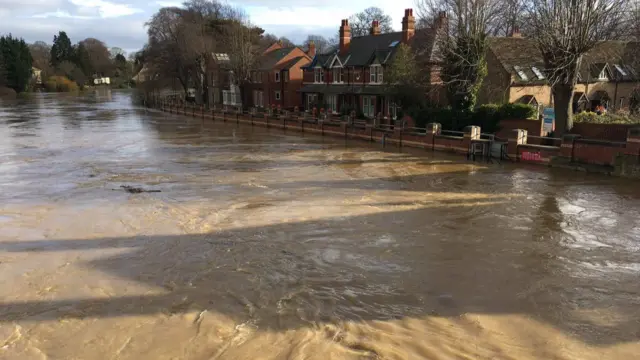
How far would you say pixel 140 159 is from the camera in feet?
86.3

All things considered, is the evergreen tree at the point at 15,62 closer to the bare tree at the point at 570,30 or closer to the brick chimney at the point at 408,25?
the brick chimney at the point at 408,25

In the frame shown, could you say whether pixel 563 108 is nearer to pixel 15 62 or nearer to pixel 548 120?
pixel 548 120

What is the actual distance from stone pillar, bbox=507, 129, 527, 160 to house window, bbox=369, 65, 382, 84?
1686cm

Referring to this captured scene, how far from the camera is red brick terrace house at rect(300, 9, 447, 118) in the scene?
34584mm

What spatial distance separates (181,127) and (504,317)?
138 feet

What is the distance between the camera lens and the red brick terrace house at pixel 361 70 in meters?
34.6

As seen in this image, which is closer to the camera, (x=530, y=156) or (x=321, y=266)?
(x=321, y=266)

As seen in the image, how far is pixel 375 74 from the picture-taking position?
130 feet

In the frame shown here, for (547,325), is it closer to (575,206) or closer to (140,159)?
(575,206)

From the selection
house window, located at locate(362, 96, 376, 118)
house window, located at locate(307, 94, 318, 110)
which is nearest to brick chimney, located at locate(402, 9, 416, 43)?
house window, located at locate(362, 96, 376, 118)

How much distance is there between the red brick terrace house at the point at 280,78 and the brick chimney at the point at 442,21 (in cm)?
2408

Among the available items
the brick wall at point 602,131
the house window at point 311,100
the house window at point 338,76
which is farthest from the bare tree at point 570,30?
the house window at point 311,100

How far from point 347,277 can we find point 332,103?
118ft

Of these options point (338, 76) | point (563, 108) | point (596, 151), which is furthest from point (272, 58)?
point (596, 151)
